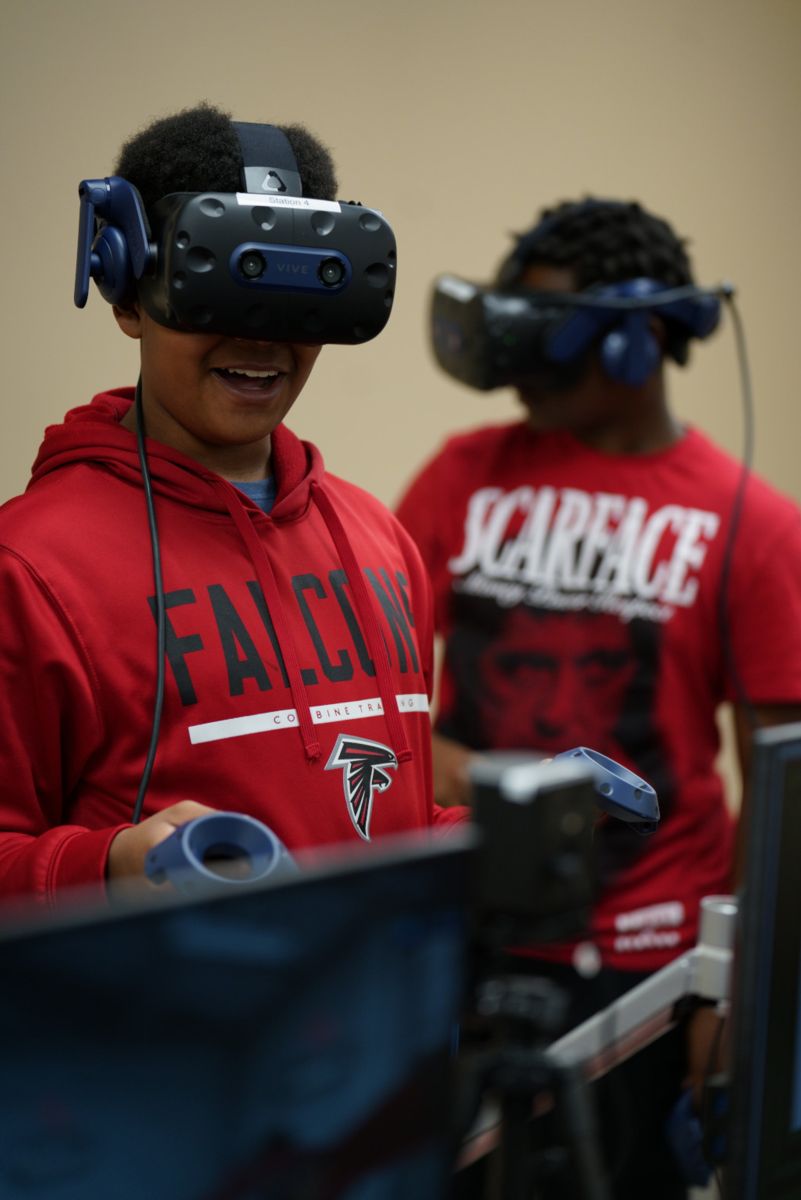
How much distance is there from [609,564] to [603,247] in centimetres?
Result: 47

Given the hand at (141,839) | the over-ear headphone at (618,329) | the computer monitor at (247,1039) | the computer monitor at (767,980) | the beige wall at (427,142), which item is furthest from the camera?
the beige wall at (427,142)

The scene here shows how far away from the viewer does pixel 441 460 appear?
2229 mm

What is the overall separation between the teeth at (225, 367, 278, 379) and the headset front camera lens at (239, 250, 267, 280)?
106 mm

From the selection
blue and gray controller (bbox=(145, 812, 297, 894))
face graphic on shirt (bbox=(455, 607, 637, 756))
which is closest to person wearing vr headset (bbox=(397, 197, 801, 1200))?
face graphic on shirt (bbox=(455, 607, 637, 756))

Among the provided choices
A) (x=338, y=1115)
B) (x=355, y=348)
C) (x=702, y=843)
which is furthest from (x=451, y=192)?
(x=338, y=1115)

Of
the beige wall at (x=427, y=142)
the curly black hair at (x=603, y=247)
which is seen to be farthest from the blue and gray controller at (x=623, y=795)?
the beige wall at (x=427, y=142)

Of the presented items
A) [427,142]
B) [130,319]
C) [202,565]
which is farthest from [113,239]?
[427,142]

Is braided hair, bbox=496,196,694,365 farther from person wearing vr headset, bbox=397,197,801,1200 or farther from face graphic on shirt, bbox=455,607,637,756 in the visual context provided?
face graphic on shirt, bbox=455,607,637,756

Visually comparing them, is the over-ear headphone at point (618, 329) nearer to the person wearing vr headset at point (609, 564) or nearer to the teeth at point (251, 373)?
the person wearing vr headset at point (609, 564)

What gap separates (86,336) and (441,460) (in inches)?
23.6

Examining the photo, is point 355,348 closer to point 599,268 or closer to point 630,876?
point 599,268

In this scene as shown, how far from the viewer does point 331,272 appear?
1.21 metres

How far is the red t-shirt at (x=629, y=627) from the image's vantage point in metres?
1.91

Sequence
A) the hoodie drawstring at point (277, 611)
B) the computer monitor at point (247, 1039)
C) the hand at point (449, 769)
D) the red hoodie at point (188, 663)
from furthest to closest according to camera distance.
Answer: the hand at point (449, 769), the hoodie drawstring at point (277, 611), the red hoodie at point (188, 663), the computer monitor at point (247, 1039)
